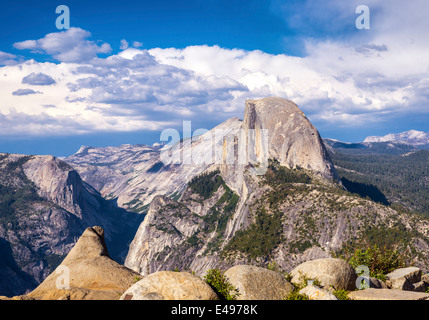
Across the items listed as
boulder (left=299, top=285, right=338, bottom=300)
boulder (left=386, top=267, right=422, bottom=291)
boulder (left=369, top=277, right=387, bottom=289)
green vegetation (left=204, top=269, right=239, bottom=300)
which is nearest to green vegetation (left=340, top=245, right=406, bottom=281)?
boulder (left=386, top=267, right=422, bottom=291)

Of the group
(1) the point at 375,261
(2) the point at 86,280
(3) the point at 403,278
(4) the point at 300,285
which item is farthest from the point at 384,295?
(2) the point at 86,280

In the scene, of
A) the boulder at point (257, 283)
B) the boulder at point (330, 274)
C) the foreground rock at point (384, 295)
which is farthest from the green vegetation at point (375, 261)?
the boulder at point (257, 283)

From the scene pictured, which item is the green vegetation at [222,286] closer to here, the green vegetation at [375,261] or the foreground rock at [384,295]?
the foreground rock at [384,295]

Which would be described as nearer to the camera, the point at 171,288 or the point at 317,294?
the point at 171,288

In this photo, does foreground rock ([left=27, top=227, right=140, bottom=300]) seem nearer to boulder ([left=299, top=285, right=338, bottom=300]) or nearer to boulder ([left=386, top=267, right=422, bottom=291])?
boulder ([left=299, top=285, right=338, bottom=300])

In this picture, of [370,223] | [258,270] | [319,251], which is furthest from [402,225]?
[258,270]

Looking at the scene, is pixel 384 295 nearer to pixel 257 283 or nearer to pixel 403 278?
pixel 403 278
